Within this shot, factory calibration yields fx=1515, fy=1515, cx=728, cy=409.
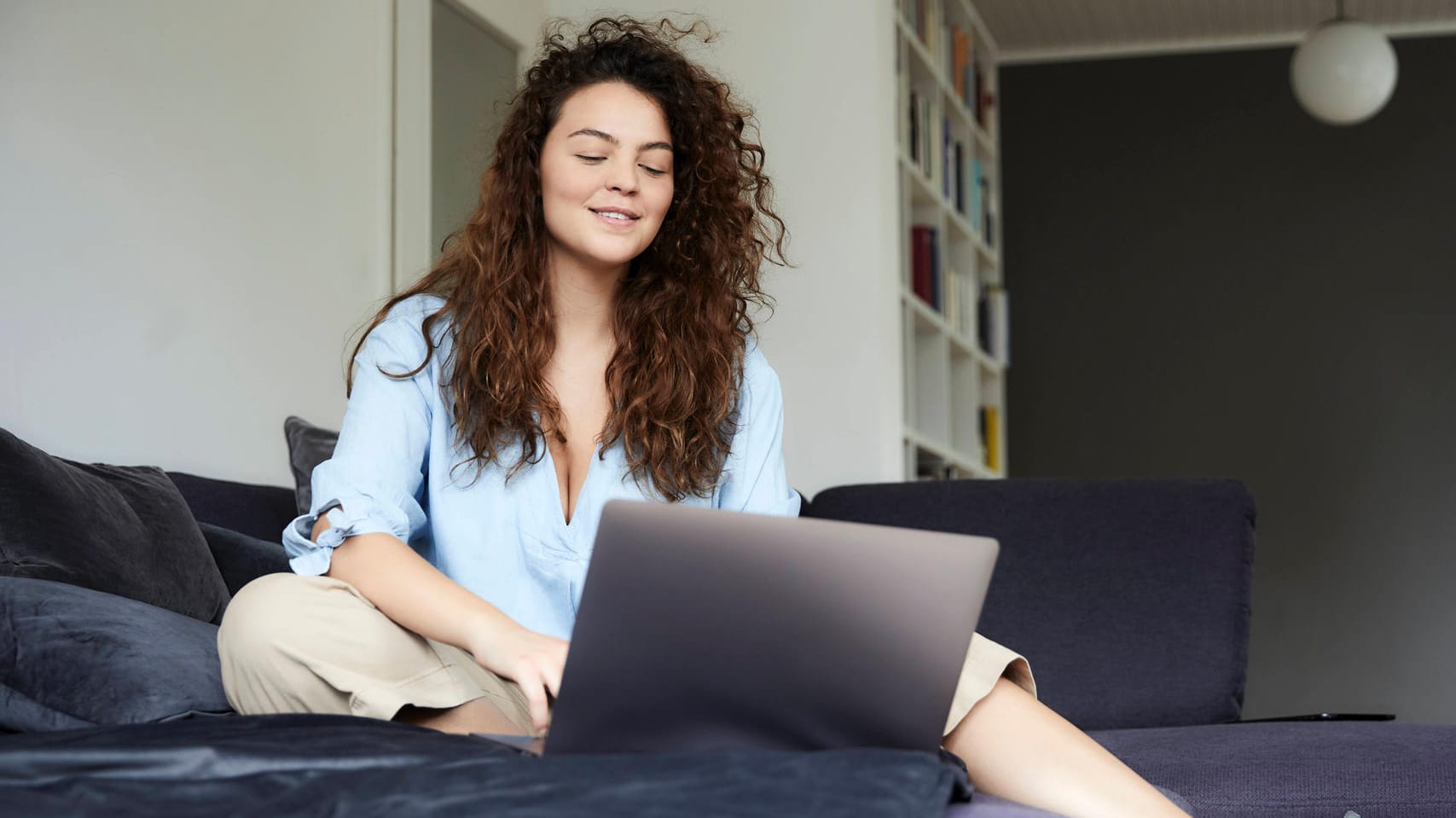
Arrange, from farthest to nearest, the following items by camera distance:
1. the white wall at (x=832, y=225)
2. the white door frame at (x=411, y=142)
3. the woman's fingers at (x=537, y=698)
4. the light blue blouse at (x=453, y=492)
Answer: the white wall at (x=832, y=225), the white door frame at (x=411, y=142), the light blue blouse at (x=453, y=492), the woman's fingers at (x=537, y=698)

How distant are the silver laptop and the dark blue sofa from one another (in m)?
0.08

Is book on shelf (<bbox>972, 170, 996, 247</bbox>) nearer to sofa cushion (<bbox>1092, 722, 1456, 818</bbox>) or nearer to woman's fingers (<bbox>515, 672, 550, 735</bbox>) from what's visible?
sofa cushion (<bbox>1092, 722, 1456, 818</bbox>)

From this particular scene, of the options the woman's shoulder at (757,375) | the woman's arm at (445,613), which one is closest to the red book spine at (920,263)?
the woman's shoulder at (757,375)

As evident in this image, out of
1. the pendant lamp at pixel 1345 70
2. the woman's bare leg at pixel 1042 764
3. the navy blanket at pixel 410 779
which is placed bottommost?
the woman's bare leg at pixel 1042 764

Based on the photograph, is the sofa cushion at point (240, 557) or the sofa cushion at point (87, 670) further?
the sofa cushion at point (240, 557)

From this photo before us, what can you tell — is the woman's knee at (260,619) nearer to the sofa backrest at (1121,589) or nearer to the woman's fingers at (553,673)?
the woman's fingers at (553,673)

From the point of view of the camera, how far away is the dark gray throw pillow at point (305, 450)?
232 centimetres

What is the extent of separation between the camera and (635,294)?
1836 mm

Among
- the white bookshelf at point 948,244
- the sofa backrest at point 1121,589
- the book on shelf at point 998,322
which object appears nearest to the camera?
the sofa backrest at point 1121,589

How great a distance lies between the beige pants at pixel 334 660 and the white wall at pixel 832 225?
2584mm

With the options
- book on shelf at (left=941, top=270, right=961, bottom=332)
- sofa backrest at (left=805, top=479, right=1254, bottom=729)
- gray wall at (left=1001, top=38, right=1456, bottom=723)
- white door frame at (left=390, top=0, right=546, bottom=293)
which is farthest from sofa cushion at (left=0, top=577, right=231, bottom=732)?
gray wall at (left=1001, top=38, right=1456, bottom=723)

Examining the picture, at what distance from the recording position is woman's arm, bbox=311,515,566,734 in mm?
1174

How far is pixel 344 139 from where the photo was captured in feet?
11.0

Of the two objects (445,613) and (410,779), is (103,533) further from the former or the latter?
(410,779)
